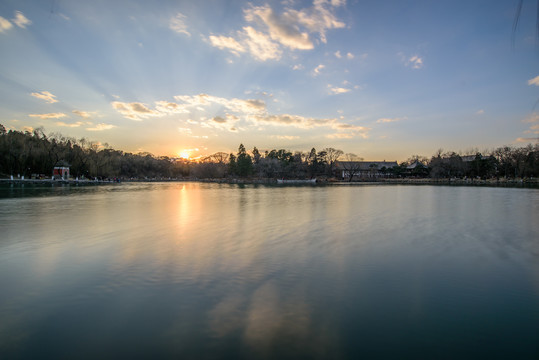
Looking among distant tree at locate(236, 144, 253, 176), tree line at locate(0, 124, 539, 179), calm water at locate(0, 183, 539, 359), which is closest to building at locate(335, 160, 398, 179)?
tree line at locate(0, 124, 539, 179)

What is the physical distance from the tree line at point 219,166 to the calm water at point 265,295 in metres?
49.2

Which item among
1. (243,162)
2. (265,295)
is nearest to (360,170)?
(243,162)

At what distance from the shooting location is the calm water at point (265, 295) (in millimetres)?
3422

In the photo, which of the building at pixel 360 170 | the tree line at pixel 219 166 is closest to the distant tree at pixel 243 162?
the tree line at pixel 219 166

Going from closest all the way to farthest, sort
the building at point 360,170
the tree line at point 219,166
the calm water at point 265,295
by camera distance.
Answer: the calm water at point 265,295
the tree line at point 219,166
the building at point 360,170

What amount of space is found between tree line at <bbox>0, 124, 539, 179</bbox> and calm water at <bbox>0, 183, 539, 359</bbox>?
161 feet

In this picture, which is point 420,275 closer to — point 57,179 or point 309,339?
point 309,339

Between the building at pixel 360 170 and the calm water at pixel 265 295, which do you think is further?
the building at pixel 360 170

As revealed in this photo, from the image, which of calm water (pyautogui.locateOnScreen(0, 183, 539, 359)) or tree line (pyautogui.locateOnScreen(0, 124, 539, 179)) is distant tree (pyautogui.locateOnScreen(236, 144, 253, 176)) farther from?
calm water (pyautogui.locateOnScreen(0, 183, 539, 359))

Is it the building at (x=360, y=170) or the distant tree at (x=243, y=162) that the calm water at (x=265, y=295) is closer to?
the distant tree at (x=243, y=162)

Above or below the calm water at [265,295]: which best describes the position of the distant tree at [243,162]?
above

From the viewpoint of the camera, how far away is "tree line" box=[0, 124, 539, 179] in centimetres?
4681

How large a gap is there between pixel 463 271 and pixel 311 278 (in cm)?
348

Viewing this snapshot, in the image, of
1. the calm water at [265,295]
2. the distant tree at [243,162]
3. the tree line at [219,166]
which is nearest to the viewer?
the calm water at [265,295]
